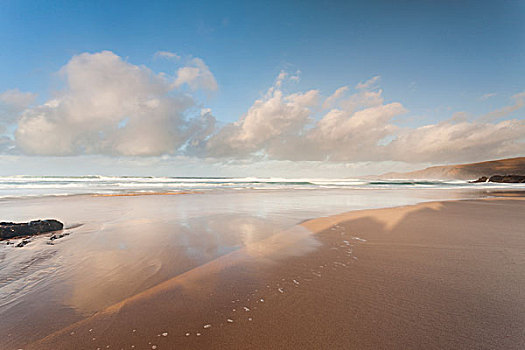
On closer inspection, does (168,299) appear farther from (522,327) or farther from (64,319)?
(522,327)

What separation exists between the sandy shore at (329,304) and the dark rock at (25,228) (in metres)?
5.08

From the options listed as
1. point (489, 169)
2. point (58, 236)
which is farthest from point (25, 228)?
point (489, 169)

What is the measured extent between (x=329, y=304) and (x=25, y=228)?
24.0 feet

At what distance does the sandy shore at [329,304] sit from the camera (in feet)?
6.72

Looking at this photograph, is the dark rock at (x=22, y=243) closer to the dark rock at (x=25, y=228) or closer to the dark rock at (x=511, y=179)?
the dark rock at (x=25, y=228)

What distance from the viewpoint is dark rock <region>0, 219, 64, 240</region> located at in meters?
5.58

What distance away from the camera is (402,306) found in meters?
2.54

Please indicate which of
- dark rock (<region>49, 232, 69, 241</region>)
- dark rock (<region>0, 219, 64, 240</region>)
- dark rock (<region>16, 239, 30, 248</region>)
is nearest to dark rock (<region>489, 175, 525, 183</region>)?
dark rock (<region>49, 232, 69, 241</region>)

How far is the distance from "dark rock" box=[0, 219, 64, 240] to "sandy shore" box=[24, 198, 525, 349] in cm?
508

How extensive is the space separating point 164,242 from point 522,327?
17.7 feet

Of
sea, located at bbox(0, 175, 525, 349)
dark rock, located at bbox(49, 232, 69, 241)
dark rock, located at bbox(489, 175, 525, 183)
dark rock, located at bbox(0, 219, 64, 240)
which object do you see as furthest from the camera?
dark rock, located at bbox(489, 175, 525, 183)

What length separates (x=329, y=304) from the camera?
2.62m

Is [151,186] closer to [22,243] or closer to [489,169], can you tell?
[22,243]

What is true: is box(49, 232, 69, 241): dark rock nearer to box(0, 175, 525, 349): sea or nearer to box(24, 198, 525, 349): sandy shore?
box(0, 175, 525, 349): sea
